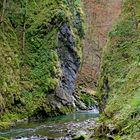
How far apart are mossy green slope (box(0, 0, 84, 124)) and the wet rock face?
0.64m

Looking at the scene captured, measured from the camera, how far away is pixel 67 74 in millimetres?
29453

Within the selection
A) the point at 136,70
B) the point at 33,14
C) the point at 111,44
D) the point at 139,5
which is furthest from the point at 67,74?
the point at 136,70

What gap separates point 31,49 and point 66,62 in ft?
12.1

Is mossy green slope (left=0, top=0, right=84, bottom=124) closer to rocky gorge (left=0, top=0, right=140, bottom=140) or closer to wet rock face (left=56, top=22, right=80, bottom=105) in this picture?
rocky gorge (left=0, top=0, right=140, bottom=140)

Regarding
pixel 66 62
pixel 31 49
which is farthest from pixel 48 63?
pixel 66 62

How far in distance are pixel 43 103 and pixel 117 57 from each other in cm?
926

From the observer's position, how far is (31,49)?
26641 millimetres

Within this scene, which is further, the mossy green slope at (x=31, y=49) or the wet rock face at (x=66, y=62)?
the wet rock face at (x=66, y=62)

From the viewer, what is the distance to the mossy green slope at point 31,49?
23259 mm

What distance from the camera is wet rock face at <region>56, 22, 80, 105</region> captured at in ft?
90.0

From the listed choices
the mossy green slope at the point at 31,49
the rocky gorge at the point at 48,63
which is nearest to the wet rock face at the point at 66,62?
the rocky gorge at the point at 48,63

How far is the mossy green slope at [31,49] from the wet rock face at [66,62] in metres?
0.64

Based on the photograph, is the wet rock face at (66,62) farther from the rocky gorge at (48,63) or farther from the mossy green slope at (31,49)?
the mossy green slope at (31,49)

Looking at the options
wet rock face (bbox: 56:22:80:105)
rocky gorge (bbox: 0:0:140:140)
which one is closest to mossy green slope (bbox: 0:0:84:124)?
rocky gorge (bbox: 0:0:140:140)
